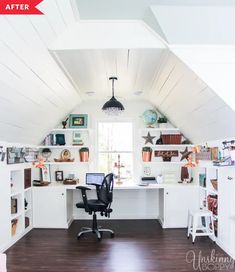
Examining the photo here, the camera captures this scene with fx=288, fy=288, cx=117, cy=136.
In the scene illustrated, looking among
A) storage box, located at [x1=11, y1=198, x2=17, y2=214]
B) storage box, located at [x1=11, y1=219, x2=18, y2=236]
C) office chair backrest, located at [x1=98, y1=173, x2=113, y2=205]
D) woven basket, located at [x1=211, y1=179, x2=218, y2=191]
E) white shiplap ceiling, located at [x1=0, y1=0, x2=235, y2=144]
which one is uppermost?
white shiplap ceiling, located at [x1=0, y1=0, x2=235, y2=144]

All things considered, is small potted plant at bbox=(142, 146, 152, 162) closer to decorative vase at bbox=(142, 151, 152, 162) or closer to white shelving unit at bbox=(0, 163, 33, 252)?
decorative vase at bbox=(142, 151, 152, 162)

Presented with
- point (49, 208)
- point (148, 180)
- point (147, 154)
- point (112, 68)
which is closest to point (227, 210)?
point (148, 180)

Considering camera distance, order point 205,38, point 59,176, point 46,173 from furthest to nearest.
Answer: point 59,176
point 46,173
point 205,38

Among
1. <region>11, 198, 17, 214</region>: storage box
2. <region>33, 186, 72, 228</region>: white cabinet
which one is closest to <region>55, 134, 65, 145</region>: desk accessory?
<region>33, 186, 72, 228</region>: white cabinet

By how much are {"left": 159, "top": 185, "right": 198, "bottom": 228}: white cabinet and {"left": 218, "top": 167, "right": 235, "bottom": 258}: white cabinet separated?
3.10 ft

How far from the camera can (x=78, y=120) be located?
5.70m

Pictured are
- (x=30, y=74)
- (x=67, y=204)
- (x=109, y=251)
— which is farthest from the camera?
(x=67, y=204)

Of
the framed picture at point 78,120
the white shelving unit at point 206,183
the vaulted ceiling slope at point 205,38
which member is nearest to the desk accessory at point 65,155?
the framed picture at point 78,120

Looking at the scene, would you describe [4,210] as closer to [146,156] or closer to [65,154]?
[65,154]

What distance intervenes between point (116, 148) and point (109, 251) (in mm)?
2309

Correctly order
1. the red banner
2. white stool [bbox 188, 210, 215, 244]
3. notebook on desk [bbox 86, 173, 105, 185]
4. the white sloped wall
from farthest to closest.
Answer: notebook on desk [bbox 86, 173, 105, 185] < white stool [bbox 188, 210, 215, 244] < the white sloped wall < the red banner

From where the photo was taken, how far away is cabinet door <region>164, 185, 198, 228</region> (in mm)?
4965

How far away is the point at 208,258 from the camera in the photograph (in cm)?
361

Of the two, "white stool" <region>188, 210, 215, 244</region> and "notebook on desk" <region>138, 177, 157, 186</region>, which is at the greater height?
"notebook on desk" <region>138, 177, 157, 186</region>
